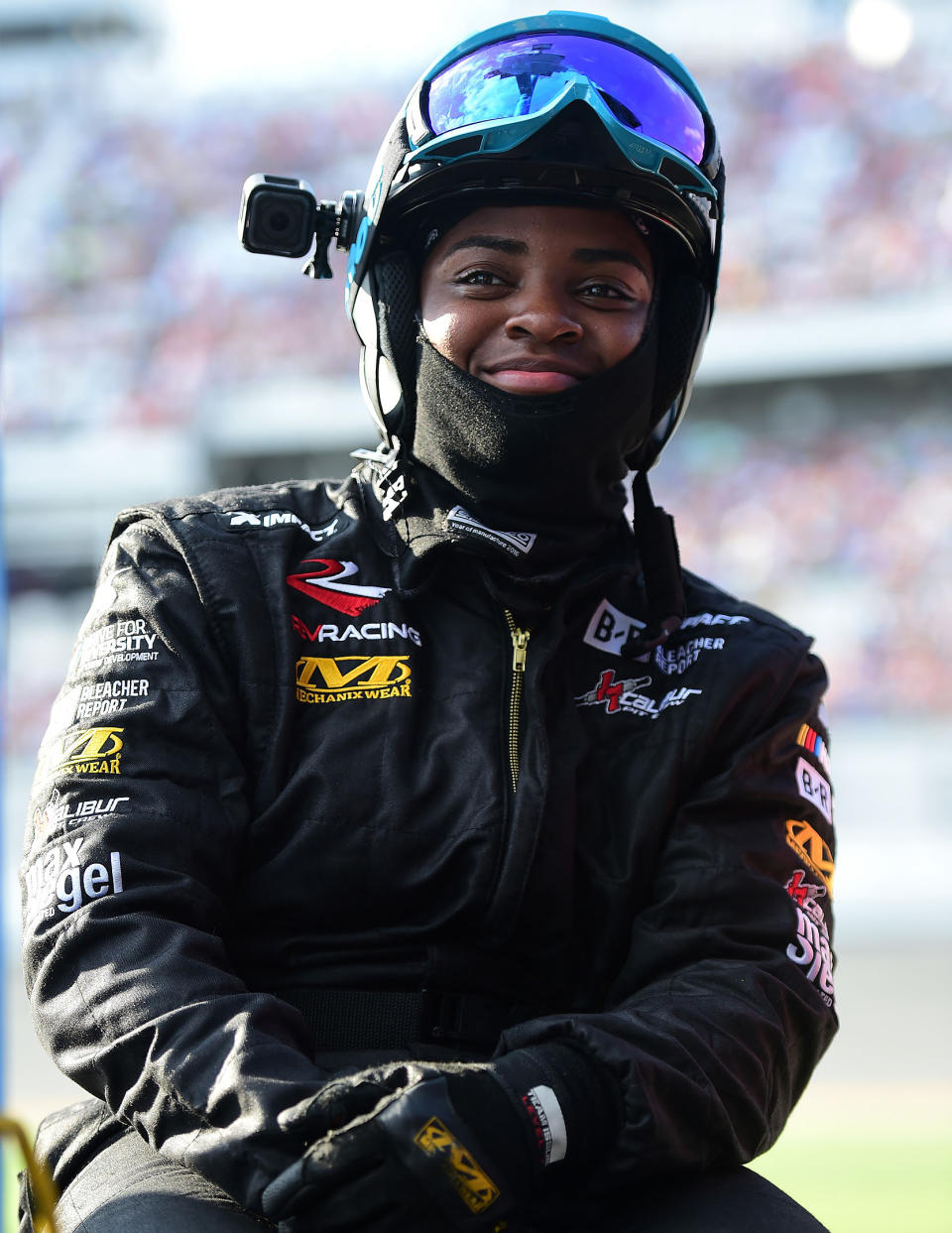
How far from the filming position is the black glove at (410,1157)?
126 centimetres

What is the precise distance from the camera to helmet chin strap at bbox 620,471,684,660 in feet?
6.05

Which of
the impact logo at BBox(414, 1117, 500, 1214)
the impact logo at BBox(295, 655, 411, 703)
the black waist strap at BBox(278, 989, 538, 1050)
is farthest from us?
the impact logo at BBox(295, 655, 411, 703)

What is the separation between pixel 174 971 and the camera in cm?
142

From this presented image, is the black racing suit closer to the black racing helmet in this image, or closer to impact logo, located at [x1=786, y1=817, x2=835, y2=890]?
impact logo, located at [x1=786, y1=817, x2=835, y2=890]

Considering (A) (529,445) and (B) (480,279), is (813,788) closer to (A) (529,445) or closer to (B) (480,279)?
(A) (529,445)

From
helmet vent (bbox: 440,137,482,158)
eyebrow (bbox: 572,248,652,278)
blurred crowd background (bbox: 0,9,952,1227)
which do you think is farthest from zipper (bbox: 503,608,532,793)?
blurred crowd background (bbox: 0,9,952,1227)

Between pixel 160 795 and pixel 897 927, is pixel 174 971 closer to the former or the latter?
pixel 160 795

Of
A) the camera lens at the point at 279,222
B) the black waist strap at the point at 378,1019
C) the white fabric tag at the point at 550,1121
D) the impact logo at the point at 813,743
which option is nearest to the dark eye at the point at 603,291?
the camera lens at the point at 279,222

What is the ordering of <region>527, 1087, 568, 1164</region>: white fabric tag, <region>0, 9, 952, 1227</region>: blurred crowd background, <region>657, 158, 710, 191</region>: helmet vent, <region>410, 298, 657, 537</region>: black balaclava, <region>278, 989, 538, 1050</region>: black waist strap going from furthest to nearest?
<region>0, 9, 952, 1227</region>: blurred crowd background < <region>657, 158, 710, 191</region>: helmet vent < <region>410, 298, 657, 537</region>: black balaclava < <region>278, 989, 538, 1050</region>: black waist strap < <region>527, 1087, 568, 1164</region>: white fabric tag

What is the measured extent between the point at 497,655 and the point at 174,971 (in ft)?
1.77

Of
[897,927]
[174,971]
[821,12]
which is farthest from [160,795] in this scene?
[821,12]

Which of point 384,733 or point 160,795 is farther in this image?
point 384,733

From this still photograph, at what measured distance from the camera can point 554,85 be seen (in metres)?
1.90

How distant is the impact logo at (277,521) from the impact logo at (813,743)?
64 centimetres
